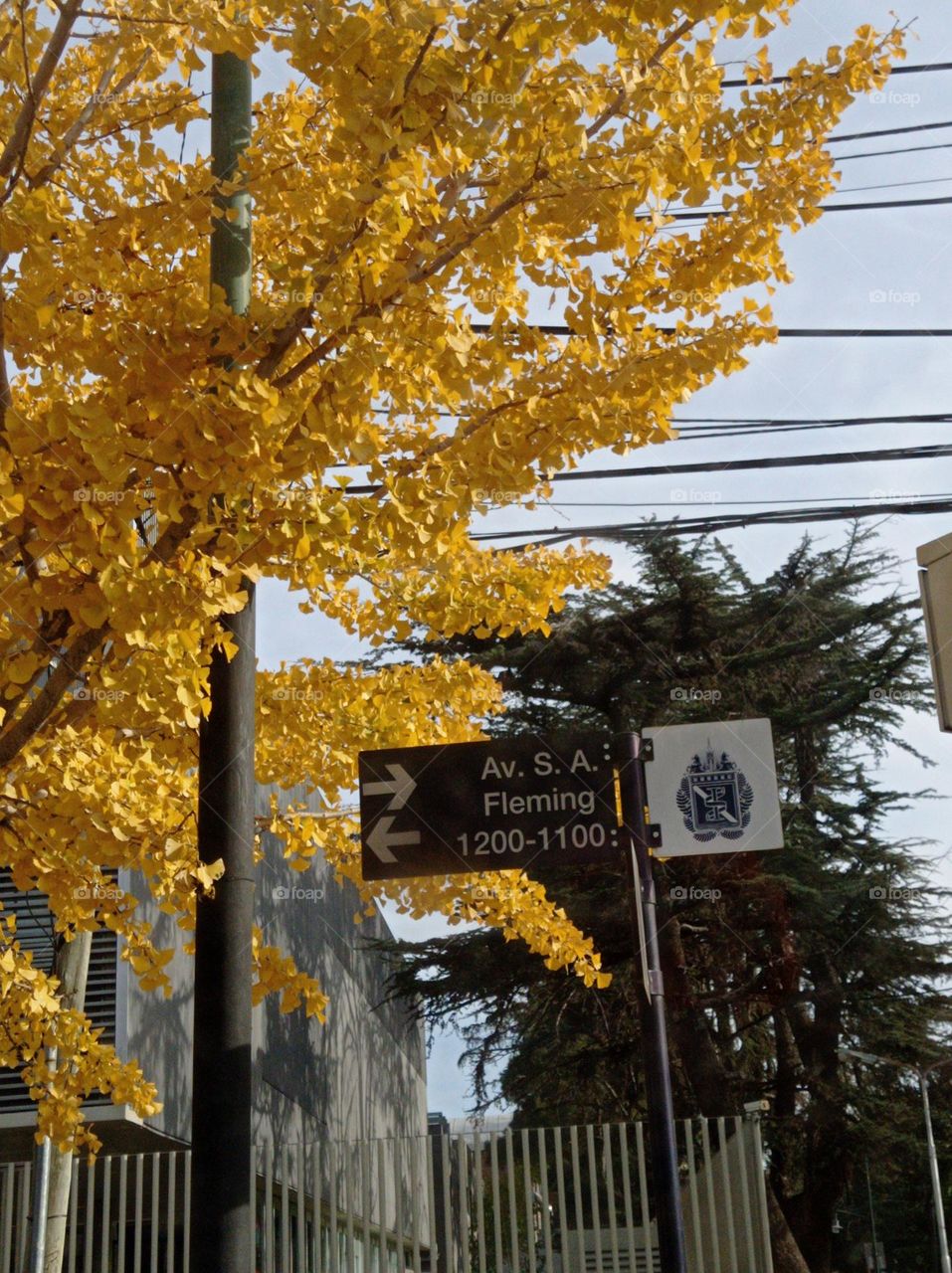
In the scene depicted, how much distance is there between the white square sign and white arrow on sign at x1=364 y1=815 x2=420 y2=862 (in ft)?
3.83

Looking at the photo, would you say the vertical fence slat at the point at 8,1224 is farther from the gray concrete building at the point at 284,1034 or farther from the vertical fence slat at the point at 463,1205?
the vertical fence slat at the point at 463,1205

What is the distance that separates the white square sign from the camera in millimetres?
6141

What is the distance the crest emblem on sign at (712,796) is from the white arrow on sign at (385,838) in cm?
155

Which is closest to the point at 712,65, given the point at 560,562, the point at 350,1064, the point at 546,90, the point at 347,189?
the point at 546,90

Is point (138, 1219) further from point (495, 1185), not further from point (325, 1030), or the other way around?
point (325, 1030)

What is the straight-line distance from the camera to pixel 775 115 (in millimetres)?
4332

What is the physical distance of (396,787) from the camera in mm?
5559

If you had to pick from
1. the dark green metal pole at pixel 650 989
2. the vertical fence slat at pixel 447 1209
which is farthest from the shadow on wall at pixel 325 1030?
the dark green metal pole at pixel 650 989

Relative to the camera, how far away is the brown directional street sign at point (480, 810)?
5508 mm

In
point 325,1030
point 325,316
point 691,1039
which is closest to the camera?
point 325,316

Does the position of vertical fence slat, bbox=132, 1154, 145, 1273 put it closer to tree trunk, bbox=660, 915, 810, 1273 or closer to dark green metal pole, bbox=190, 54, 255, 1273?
dark green metal pole, bbox=190, 54, 255, 1273

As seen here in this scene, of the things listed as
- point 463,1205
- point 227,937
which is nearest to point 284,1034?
point 463,1205

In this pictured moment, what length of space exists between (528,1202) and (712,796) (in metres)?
3.63

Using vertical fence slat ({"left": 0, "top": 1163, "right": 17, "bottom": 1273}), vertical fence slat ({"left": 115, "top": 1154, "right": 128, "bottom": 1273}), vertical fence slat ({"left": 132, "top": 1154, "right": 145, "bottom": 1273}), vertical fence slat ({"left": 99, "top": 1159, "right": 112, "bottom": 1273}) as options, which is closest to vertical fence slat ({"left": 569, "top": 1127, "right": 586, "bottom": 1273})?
vertical fence slat ({"left": 99, "top": 1159, "right": 112, "bottom": 1273})
